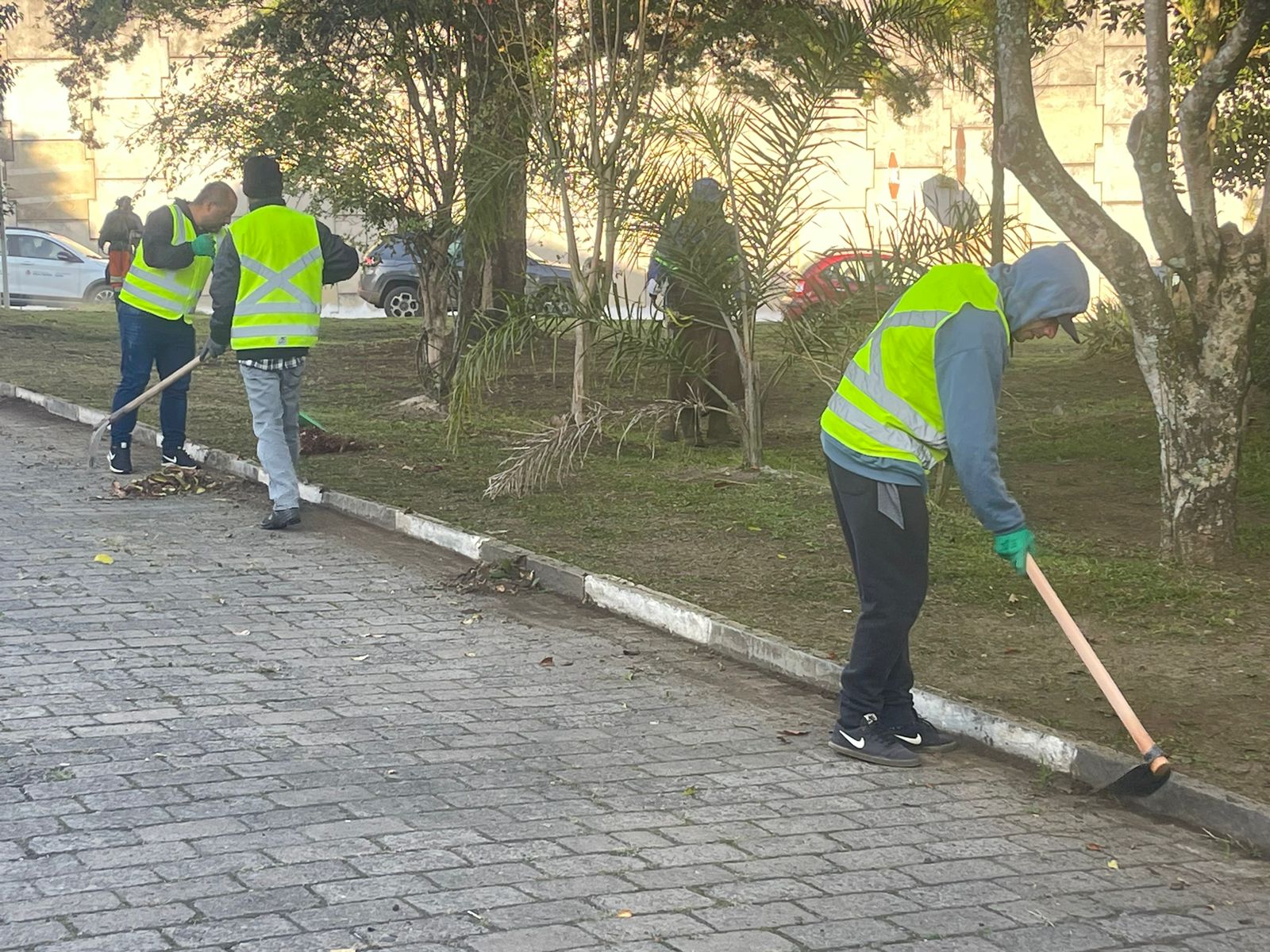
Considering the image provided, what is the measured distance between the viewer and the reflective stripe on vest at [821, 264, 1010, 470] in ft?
16.2

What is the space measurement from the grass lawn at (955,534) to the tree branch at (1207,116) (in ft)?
5.49

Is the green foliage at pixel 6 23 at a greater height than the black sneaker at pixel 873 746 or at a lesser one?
greater

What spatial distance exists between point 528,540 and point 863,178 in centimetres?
2661

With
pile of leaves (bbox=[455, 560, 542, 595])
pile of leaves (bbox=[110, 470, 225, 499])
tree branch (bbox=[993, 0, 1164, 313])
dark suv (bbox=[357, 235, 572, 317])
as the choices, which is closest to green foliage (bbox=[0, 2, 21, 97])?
dark suv (bbox=[357, 235, 572, 317])

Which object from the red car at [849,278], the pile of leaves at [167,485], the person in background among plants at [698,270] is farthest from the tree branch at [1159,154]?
the pile of leaves at [167,485]

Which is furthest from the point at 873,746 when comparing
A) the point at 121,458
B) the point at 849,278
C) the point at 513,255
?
the point at 513,255

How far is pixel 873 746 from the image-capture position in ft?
17.3

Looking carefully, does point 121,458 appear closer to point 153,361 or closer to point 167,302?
point 153,361

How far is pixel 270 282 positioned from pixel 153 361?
2.21 meters

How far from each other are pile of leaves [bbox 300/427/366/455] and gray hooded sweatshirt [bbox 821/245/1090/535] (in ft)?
23.9

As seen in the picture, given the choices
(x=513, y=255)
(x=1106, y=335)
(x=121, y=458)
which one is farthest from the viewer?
(x=1106, y=335)

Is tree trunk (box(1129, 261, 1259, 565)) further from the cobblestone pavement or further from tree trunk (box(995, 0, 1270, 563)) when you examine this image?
the cobblestone pavement

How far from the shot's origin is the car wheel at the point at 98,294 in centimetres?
2752

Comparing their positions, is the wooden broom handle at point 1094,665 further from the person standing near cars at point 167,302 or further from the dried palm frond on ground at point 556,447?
the person standing near cars at point 167,302
